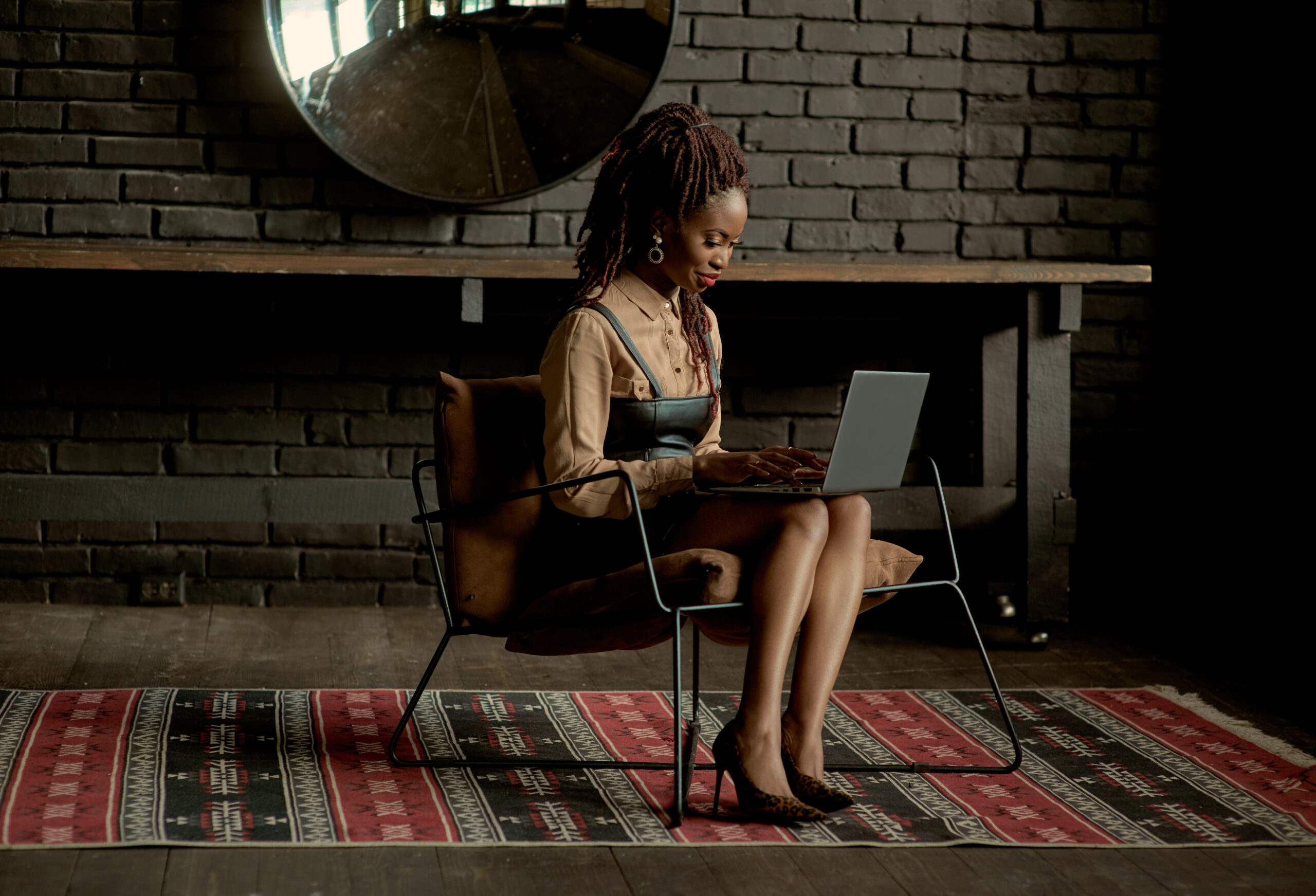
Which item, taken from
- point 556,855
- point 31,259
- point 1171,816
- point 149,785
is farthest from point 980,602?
point 31,259

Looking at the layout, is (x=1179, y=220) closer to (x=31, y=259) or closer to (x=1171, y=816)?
(x=1171, y=816)

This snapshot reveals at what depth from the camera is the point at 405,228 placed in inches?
132

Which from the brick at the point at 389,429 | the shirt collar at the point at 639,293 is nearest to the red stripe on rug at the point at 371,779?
the shirt collar at the point at 639,293

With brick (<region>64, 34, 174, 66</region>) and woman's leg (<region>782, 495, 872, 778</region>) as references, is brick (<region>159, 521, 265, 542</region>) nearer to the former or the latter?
brick (<region>64, 34, 174, 66</region>)

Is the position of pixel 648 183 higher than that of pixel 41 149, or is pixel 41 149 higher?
pixel 41 149

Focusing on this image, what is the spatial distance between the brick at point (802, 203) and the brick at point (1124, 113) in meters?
0.73

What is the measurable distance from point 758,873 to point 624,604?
444 mm

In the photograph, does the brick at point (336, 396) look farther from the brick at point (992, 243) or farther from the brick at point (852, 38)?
the brick at point (992, 243)

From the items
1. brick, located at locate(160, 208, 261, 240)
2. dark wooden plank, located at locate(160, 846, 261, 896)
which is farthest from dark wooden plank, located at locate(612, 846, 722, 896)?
brick, located at locate(160, 208, 261, 240)

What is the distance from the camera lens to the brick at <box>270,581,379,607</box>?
3.45 metres

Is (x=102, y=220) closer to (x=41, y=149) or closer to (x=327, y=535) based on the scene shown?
(x=41, y=149)

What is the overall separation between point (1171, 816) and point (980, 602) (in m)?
1.56

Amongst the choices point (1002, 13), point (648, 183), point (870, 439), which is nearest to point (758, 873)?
point (870, 439)

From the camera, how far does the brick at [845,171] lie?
11.3ft
